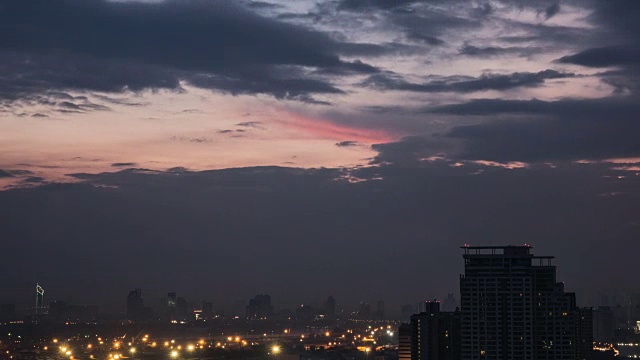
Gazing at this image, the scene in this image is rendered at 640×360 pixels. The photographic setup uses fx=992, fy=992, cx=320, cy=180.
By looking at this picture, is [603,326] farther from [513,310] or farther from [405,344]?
[513,310]

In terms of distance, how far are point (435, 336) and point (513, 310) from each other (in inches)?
411

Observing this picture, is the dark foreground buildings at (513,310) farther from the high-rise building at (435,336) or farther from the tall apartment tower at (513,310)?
the high-rise building at (435,336)

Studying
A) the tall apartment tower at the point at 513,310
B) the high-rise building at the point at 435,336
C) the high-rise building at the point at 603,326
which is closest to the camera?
the tall apartment tower at the point at 513,310

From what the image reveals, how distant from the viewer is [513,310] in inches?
2191

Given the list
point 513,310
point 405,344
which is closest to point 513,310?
point 513,310

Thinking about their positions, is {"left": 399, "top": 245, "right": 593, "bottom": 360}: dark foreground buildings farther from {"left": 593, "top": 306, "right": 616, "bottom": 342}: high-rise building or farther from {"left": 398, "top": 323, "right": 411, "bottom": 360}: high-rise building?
{"left": 593, "top": 306, "right": 616, "bottom": 342}: high-rise building

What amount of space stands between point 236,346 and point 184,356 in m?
12.4

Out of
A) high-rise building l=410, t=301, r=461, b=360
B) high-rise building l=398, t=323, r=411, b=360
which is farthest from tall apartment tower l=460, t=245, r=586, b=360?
high-rise building l=398, t=323, r=411, b=360

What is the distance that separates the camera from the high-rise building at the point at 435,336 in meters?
63.7

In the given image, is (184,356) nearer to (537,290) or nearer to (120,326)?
(120,326)

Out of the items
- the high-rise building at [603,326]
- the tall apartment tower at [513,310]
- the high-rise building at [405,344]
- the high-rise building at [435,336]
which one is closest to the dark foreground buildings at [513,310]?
the tall apartment tower at [513,310]

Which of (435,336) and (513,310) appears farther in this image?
(435,336)

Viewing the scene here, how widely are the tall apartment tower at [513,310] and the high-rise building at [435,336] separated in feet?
→ 23.2

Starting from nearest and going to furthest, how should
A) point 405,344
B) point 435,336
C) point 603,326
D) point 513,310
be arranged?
1. point 513,310
2. point 435,336
3. point 405,344
4. point 603,326
